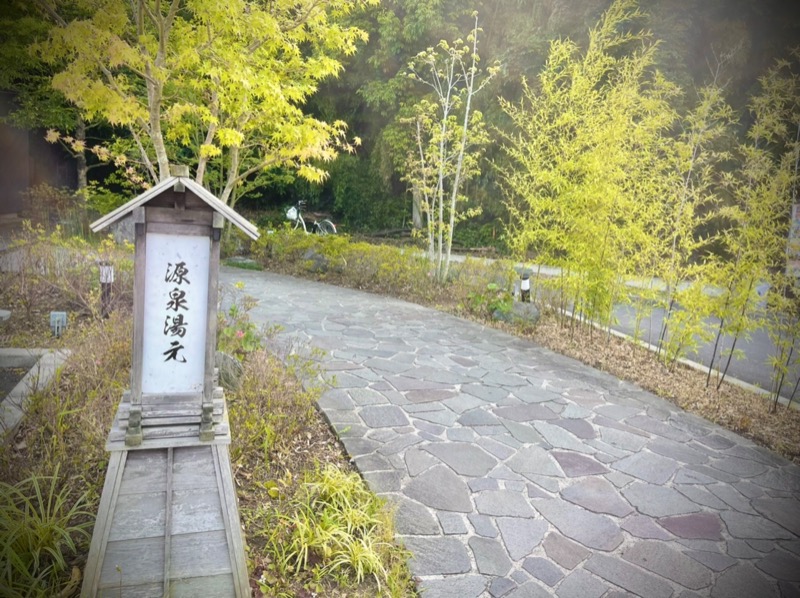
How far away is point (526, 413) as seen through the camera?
5746mm

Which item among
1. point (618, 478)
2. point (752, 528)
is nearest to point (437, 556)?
point (618, 478)

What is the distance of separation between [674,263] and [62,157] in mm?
19510

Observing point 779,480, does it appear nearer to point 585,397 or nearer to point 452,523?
point 585,397

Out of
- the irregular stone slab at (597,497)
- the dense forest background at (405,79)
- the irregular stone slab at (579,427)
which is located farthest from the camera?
the dense forest background at (405,79)

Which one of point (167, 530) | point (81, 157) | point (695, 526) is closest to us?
point (167, 530)

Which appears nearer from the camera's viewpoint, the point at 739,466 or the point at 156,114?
the point at 739,466

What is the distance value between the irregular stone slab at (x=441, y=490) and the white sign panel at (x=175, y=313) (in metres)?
1.91

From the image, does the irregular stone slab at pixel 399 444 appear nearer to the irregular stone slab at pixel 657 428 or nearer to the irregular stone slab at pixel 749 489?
the irregular stone slab at pixel 657 428

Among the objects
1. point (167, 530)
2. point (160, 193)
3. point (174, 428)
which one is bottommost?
point (167, 530)

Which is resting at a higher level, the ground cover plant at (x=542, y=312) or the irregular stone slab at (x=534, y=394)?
the ground cover plant at (x=542, y=312)

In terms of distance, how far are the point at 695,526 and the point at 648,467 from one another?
0.84 m

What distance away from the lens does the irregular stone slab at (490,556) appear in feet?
11.1

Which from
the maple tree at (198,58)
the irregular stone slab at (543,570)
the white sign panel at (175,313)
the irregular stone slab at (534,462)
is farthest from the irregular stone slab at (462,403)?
Result: the maple tree at (198,58)

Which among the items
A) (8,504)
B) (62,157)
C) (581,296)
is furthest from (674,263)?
(62,157)
